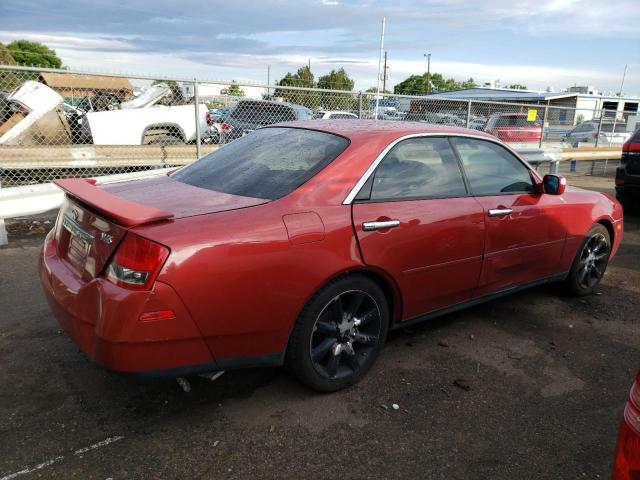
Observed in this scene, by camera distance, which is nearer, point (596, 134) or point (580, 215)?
point (580, 215)

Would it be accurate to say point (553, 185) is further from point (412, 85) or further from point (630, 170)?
point (412, 85)

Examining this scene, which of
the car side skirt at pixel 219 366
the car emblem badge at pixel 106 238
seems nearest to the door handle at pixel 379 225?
the car side skirt at pixel 219 366

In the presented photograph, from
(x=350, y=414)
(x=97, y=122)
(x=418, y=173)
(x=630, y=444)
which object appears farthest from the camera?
(x=97, y=122)

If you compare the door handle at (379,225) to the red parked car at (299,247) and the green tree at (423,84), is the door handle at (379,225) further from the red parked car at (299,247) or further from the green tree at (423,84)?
the green tree at (423,84)

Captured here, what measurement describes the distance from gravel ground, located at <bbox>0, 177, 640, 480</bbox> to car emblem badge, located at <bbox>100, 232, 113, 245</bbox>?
2.13 ft

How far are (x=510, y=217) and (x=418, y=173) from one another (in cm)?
87

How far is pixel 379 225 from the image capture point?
9.66 feet

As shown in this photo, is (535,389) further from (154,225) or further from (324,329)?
(154,225)

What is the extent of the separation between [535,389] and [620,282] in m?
2.75

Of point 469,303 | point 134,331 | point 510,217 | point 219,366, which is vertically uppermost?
point 510,217

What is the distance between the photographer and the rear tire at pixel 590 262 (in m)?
4.52

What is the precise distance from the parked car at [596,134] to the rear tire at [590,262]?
38.7ft

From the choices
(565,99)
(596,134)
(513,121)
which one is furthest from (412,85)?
(513,121)

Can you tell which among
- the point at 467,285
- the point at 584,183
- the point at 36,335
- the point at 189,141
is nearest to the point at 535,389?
the point at 467,285
